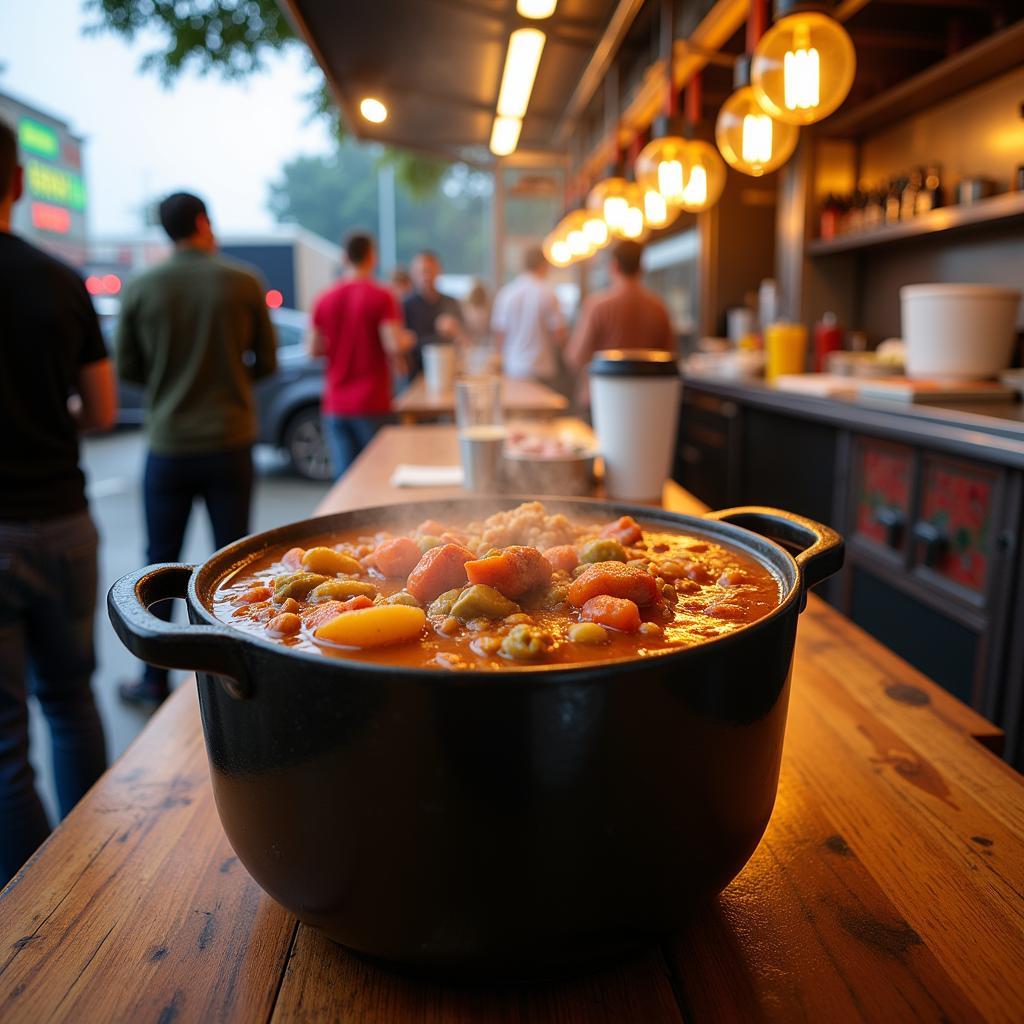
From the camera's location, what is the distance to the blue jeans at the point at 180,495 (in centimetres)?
345

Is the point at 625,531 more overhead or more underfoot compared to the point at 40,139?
more underfoot

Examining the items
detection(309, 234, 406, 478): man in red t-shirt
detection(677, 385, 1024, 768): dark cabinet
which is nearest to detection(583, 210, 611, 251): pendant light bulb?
detection(309, 234, 406, 478): man in red t-shirt

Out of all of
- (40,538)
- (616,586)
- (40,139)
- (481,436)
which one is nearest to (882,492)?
(481,436)

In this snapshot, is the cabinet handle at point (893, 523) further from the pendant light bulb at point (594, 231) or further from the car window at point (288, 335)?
the car window at point (288, 335)

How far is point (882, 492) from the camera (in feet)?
10.6

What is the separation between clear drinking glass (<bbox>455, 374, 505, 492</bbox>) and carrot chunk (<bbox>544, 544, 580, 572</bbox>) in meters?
1.25

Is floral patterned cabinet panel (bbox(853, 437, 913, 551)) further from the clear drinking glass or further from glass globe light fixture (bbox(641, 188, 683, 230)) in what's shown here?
the clear drinking glass

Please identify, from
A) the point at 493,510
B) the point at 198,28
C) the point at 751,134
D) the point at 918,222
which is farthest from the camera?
the point at 198,28

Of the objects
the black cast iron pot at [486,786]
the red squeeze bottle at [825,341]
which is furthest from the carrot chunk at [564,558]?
the red squeeze bottle at [825,341]

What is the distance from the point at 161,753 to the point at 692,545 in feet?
2.47

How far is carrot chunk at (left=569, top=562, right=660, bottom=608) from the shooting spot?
83 centimetres

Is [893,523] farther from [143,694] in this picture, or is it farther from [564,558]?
[143,694]

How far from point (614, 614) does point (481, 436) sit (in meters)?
1.47

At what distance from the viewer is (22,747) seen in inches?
79.9
